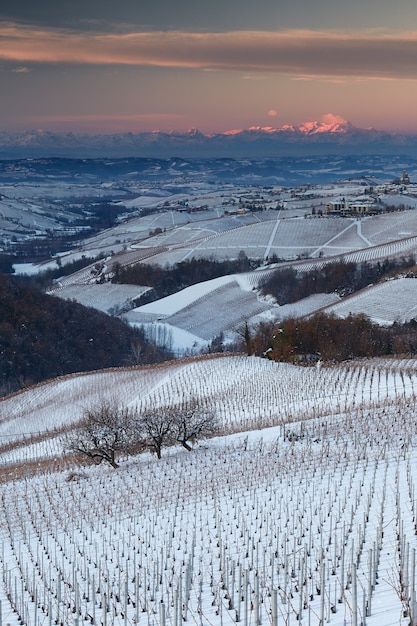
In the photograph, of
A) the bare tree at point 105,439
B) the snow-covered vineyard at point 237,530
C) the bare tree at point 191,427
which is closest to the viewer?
the snow-covered vineyard at point 237,530

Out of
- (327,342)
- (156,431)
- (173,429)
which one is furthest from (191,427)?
(327,342)

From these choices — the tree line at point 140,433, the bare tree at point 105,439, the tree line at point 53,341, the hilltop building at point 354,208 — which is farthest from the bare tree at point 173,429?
the hilltop building at point 354,208

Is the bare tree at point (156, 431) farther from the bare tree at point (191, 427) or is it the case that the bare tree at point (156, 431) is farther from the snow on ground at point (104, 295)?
the snow on ground at point (104, 295)

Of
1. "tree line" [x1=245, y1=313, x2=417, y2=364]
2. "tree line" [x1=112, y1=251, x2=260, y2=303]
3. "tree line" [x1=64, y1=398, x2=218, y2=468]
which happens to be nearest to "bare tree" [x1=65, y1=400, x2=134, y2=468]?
"tree line" [x1=64, y1=398, x2=218, y2=468]

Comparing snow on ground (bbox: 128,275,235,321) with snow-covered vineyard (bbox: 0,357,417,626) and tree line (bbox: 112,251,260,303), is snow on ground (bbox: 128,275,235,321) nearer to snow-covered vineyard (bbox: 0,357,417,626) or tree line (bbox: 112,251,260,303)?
tree line (bbox: 112,251,260,303)

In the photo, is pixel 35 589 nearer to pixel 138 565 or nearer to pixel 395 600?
pixel 138 565

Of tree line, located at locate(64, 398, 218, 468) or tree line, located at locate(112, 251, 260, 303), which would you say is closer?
tree line, located at locate(64, 398, 218, 468)

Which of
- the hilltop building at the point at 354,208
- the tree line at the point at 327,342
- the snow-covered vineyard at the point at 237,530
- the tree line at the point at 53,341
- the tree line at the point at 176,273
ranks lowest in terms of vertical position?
the tree line at the point at 176,273

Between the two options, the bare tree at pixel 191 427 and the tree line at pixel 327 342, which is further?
the tree line at pixel 327 342

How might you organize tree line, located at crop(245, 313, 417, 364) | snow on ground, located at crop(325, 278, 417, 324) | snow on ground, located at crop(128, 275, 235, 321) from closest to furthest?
tree line, located at crop(245, 313, 417, 364) < snow on ground, located at crop(325, 278, 417, 324) < snow on ground, located at crop(128, 275, 235, 321)
